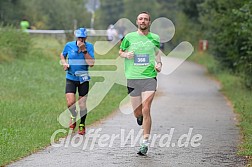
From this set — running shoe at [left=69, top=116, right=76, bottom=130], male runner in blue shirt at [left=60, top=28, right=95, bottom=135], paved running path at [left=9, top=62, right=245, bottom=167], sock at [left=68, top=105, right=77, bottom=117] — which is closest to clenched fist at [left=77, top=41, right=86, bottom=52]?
male runner in blue shirt at [left=60, top=28, right=95, bottom=135]

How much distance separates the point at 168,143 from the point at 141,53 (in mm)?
1954

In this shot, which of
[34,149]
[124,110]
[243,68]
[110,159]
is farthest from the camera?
[243,68]

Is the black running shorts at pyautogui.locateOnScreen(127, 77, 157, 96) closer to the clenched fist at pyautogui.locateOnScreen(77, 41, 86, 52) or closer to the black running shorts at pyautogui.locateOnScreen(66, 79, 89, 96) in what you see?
the clenched fist at pyautogui.locateOnScreen(77, 41, 86, 52)

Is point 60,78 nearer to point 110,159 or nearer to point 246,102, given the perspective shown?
point 246,102

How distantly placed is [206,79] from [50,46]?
25.9ft

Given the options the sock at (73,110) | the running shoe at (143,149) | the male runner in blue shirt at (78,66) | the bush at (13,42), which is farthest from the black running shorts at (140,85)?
the bush at (13,42)

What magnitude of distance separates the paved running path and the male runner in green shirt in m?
0.72

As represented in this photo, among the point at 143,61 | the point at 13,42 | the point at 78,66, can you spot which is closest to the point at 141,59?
the point at 143,61

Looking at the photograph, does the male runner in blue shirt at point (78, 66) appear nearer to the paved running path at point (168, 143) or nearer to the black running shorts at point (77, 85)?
the black running shorts at point (77, 85)

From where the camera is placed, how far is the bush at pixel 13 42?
94.0ft

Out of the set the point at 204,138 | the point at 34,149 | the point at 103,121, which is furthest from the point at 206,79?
the point at 34,149

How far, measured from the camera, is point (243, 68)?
23625 mm

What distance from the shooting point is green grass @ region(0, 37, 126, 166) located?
11492mm

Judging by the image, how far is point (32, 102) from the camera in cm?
1784
